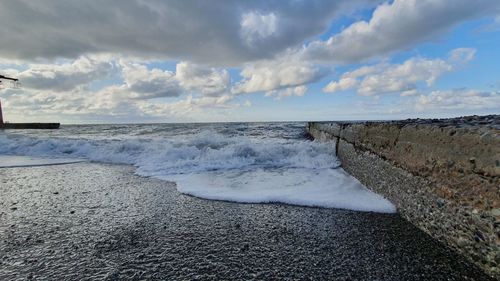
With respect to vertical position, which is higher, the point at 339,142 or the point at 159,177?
the point at 339,142

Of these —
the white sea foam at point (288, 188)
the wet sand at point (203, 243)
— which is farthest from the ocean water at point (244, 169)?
the wet sand at point (203, 243)

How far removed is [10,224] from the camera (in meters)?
3.09

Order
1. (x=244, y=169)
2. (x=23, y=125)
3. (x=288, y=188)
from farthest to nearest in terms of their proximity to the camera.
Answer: (x=23, y=125)
(x=244, y=169)
(x=288, y=188)

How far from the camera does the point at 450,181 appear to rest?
251cm

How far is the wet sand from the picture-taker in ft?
7.02

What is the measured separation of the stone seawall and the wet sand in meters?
0.18

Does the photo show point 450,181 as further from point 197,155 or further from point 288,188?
point 197,155

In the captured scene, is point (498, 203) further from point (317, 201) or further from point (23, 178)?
point (23, 178)

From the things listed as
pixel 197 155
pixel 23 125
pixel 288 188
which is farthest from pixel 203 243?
pixel 23 125

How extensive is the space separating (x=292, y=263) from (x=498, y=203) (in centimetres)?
160

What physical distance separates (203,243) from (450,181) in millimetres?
2405

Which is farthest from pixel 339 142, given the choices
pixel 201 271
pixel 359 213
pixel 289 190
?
pixel 201 271

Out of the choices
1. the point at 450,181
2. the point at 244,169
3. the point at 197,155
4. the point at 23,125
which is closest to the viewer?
the point at 450,181

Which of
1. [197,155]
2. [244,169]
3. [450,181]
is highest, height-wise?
[450,181]
